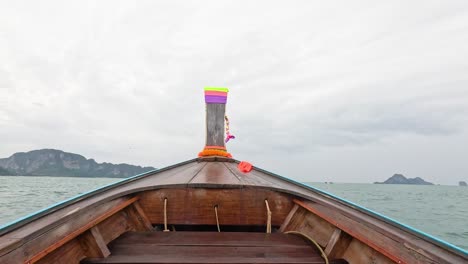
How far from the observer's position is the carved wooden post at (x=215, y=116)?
24.0 ft

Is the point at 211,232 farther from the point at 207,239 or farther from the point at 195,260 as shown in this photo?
the point at 195,260

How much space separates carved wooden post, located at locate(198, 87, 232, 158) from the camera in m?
7.33

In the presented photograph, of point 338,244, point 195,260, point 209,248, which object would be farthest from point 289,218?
point 195,260

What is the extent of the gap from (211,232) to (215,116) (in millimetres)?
4652

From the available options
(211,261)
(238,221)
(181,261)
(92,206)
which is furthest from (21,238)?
(238,221)

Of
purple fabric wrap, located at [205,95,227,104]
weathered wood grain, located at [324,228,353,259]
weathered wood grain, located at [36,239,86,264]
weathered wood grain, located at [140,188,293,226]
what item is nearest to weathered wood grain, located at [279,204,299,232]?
weathered wood grain, located at [140,188,293,226]

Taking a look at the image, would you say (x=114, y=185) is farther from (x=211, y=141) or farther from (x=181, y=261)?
(x=211, y=141)

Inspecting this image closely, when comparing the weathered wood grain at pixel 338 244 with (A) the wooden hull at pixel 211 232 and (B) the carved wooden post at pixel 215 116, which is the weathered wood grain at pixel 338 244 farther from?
(B) the carved wooden post at pixel 215 116

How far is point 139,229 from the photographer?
3367mm

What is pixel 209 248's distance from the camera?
8.97 ft

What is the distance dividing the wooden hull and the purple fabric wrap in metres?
3.92

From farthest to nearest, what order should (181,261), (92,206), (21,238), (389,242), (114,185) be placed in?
1. (114,185)
2. (92,206)
3. (181,261)
4. (389,242)
5. (21,238)

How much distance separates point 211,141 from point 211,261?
4942mm

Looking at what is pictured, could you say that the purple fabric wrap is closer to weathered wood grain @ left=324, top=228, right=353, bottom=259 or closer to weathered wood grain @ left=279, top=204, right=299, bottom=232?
weathered wood grain @ left=279, top=204, right=299, bottom=232
